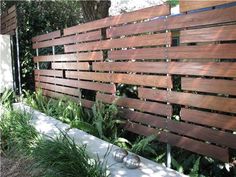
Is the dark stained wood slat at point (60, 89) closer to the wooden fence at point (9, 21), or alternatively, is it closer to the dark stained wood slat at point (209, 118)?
the wooden fence at point (9, 21)

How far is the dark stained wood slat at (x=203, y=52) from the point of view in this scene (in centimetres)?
315

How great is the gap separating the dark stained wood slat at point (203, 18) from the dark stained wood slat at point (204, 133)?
1097 millimetres

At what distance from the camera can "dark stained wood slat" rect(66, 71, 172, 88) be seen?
13.2ft

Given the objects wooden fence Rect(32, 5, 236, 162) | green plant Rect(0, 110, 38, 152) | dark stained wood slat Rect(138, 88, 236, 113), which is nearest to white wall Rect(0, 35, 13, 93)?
green plant Rect(0, 110, 38, 152)

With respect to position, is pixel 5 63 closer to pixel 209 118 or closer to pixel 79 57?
pixel 79 57

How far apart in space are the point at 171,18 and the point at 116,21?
1.26 metres

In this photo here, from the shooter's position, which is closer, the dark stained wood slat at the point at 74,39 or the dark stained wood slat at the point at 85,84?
the dark stained wood slat at the point at 85,84

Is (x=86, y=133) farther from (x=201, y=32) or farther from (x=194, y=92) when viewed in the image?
(x=201, y=32)

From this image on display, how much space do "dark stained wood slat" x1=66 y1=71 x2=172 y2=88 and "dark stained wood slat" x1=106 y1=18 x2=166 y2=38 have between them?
1.94ft

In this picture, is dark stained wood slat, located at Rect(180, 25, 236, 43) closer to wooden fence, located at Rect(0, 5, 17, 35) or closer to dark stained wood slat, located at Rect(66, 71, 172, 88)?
dark stained wood slat, located at Rect(66, 71, 172, 88)

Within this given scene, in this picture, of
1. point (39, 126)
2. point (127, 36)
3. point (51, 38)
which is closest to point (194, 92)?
point (127, 36)

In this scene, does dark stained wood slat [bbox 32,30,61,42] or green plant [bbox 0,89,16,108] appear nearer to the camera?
dark stained wood slat [bbox 32,30,61,42]

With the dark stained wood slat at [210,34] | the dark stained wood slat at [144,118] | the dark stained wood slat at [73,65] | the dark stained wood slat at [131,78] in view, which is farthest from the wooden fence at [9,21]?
the dark stained wood slat at [210,34]

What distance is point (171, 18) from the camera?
3818 millimetres
